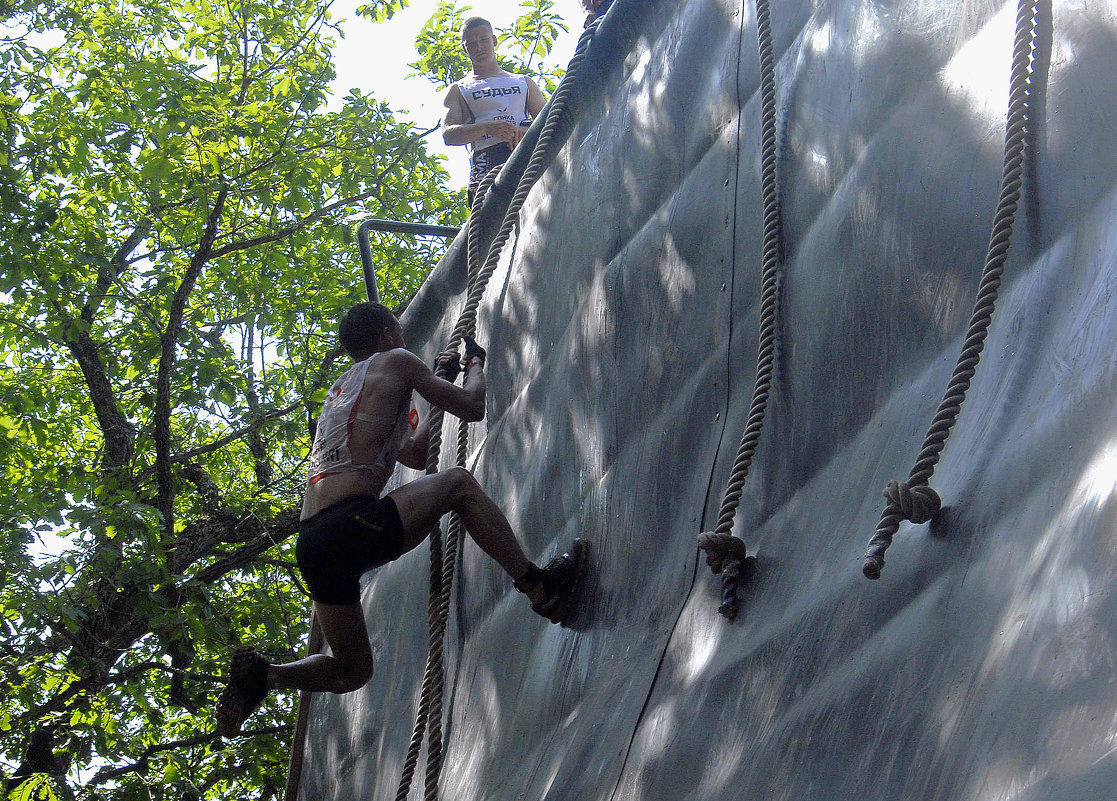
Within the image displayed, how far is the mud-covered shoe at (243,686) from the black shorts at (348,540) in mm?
293

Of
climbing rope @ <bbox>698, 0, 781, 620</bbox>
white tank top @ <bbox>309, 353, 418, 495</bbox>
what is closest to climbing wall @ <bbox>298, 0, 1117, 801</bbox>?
climbing rope @ <bbox>698, 0, 781, 620</bbox>

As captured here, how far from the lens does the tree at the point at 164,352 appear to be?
7.84 metres

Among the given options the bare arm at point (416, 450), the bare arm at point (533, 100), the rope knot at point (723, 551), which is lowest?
the rope knot at point (723, 551)

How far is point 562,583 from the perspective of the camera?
3.17 m

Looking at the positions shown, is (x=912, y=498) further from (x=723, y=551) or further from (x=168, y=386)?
(x=168, y=386)

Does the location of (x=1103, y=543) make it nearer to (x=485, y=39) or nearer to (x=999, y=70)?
(x=999, y=70)

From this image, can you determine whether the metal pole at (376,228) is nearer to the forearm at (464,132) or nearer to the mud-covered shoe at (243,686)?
the forearm at (464,132)

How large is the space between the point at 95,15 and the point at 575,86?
943 cm

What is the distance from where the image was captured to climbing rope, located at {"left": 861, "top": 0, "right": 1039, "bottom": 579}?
1.84 metres

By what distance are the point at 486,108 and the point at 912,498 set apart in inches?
168

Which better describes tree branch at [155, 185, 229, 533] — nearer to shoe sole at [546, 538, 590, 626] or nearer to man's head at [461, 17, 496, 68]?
man's head at [461, 17, 496, 68]

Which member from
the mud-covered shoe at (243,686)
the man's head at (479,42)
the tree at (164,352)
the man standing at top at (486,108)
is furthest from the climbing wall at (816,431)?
the tree at (164,352)

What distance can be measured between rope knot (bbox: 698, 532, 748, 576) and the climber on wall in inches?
33.2

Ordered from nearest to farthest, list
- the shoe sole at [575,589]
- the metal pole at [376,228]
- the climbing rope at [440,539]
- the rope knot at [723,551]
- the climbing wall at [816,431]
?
the climbing wall at [816,431] → the rope knot at [723,551] → the shoe sole at [575,589] → the climbing rope at [440,539] → the metal pole at [376,228]
